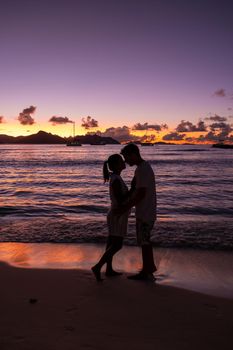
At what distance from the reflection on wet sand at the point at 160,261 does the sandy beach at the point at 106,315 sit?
479mm

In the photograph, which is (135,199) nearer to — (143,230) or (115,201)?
(115,201)

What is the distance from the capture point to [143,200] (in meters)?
4.93

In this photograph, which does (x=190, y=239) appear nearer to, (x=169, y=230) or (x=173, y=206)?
(x=169, y=230)

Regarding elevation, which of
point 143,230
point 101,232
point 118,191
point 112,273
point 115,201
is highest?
point 118,191

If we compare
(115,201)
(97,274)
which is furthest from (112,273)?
(115,201)

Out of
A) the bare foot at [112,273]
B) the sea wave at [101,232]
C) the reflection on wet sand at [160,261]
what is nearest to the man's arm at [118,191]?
the bare foot at [112,273]

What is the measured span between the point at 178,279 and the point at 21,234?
4.93 m

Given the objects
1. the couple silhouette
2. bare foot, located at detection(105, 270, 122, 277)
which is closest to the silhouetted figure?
the couple silhouette

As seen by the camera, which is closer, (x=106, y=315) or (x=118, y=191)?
(x=106, y=315)

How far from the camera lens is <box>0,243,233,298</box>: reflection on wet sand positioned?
5.11 meters

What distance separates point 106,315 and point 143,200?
180 cm

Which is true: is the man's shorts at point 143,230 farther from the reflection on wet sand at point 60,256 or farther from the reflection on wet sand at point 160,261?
the reflection on wet sand at point 60,256

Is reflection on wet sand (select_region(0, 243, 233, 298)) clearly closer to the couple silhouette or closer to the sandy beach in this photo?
the sandy beach

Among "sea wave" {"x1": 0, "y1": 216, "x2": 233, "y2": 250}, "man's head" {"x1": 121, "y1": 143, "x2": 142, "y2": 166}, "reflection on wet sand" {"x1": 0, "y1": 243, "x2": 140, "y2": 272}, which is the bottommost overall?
"sea wave" {"x1": 0, "y1": 216, "x2": 233, "y2": 250}
